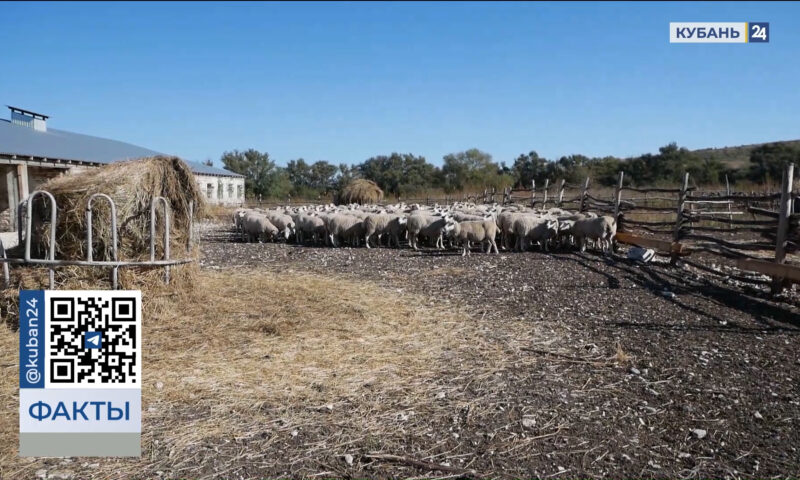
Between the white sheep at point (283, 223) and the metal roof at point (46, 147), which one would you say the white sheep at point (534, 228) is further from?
the metal roof at point (46, 147)

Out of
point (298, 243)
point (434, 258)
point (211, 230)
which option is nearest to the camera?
point (434, 258)

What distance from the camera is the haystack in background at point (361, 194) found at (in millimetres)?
30453

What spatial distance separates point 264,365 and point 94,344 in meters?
1.63

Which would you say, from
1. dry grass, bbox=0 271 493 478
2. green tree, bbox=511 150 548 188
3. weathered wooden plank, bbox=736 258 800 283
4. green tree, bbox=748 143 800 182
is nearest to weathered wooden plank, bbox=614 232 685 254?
weathered wooden plank, bbox=736 258 800 283

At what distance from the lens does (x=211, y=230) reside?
2358 centimetres

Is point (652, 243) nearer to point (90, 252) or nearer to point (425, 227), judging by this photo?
point (425, 227)

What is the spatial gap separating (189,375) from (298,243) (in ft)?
41.5

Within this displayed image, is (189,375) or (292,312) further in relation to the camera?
(292,312)

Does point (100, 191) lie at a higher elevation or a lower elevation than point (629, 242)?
higher

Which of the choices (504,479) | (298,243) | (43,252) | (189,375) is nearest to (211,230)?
(298,243)

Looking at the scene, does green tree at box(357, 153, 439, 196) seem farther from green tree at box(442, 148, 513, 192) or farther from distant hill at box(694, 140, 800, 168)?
distant hill at box(694, 140, 800, 168)

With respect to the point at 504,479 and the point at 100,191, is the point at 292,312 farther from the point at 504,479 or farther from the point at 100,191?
the point at 504,479

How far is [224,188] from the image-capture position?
127 feet

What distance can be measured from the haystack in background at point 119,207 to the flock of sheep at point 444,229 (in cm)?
782
